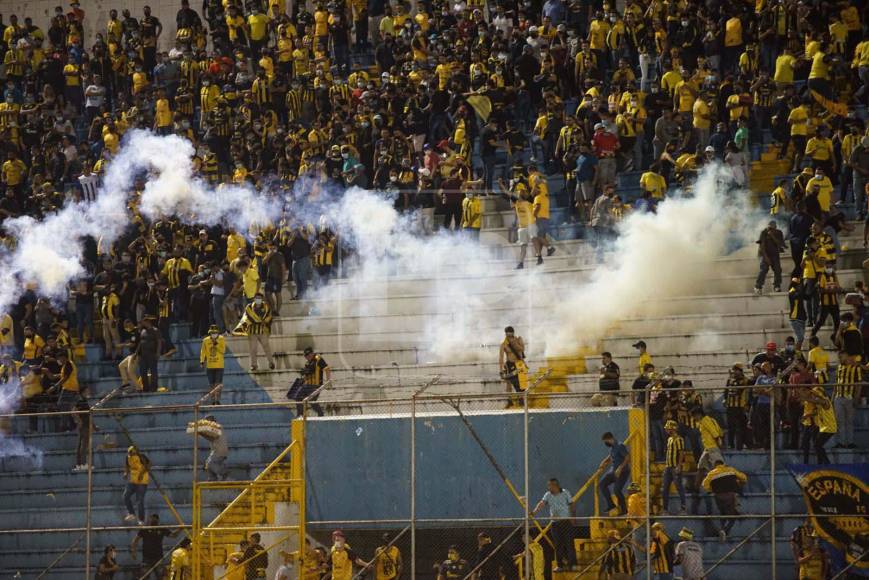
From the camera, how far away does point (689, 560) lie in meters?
20.9

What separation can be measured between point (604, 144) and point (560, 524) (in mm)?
8924

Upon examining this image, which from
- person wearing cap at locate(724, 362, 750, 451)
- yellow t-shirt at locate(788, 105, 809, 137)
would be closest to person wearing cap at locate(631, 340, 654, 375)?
person wearing cap at locate(724, 362, 750, 451)

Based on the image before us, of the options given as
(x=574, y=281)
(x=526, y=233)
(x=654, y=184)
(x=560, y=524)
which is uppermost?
(x=654, y=184)

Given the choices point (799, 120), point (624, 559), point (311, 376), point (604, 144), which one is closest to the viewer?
point (624, 559)

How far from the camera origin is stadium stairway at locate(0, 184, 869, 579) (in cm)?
2588

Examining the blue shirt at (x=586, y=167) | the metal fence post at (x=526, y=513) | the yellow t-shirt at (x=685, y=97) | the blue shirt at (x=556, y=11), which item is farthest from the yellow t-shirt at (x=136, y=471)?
the blue shirt at (x=556, y=11)

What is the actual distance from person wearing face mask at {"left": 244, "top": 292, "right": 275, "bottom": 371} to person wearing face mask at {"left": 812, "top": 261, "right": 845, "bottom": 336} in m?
8.56

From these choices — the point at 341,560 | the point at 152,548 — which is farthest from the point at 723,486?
the point at 152,548

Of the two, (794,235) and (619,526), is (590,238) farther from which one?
(619,526)

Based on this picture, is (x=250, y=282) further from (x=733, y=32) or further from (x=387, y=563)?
(x=733, y=32)

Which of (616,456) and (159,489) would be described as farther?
(159,489)

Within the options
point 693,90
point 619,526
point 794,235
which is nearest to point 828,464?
point 619,526

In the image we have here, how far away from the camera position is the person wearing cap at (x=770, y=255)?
2616 cm

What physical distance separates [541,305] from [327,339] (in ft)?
11.8
